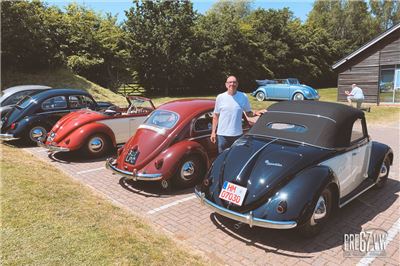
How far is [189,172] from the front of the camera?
235 inches

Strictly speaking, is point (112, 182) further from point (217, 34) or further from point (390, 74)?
point (217, 34)

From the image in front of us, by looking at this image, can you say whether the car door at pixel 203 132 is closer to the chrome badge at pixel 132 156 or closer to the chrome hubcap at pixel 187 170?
the chrome hubcap at pixel 187 170

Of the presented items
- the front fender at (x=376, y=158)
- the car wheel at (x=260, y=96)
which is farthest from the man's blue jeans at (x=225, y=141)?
the car wheel at (x=260, y=96)

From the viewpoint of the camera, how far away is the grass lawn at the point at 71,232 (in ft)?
11.6

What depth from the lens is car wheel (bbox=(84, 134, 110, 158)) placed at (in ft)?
26.3

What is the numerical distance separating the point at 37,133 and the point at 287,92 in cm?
1505

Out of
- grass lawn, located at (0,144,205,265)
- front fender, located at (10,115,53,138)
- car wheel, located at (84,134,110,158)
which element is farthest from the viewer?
front fender, located at (10,115,53,138)

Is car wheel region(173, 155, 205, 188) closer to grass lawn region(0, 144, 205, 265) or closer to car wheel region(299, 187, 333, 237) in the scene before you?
grass lawn region(0, 144, 205, 265)

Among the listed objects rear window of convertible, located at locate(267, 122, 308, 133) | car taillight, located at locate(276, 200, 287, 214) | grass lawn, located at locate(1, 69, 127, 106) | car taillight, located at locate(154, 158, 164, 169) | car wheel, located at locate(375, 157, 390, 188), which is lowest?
car wheel, located at locate(375, 157, 390, 188)

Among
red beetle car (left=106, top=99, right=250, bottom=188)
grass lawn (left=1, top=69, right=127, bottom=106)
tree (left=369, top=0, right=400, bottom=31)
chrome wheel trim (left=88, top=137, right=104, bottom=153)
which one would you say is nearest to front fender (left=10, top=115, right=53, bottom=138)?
chrome wheel trim (left=88, top=137, right=104, bottom=153)

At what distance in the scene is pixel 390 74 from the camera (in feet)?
67.3

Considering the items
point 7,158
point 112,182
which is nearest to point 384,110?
point 112,182

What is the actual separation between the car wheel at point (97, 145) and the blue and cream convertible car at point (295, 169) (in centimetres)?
429

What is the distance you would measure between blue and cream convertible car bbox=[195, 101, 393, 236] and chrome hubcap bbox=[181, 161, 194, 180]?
1.17 meters
